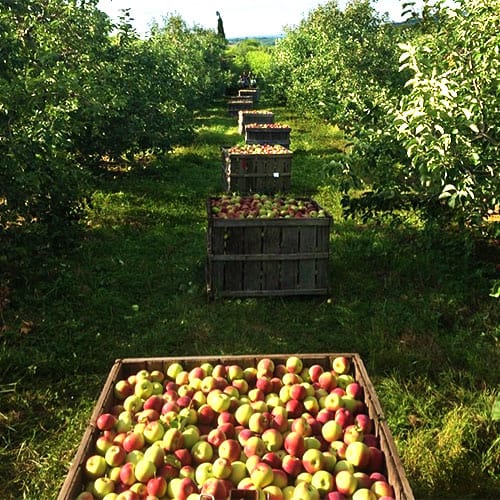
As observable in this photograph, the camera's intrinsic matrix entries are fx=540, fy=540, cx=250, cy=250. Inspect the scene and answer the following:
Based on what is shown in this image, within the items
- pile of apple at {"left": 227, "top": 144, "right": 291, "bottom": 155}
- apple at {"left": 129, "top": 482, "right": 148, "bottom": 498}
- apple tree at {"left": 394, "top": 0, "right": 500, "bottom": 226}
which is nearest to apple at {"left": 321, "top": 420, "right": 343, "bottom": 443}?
apple at {"left": 129, "top": 482, "right": 148, "bottom": 498}

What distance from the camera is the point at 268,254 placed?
625 centimetres

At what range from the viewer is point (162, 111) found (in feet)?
43.7

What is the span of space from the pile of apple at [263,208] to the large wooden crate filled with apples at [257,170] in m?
3.89

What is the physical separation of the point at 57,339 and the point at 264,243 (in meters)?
2.46

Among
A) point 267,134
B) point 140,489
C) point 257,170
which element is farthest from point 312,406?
point 267,134

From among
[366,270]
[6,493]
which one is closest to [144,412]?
[6,493]

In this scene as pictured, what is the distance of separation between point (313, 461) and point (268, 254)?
155 inches

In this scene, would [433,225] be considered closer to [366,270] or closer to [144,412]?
[366,270]

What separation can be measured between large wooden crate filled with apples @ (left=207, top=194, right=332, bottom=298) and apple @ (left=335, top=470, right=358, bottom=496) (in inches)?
158

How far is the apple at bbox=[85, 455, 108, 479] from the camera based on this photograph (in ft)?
7.89

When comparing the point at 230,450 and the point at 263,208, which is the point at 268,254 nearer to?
the point at 263,208

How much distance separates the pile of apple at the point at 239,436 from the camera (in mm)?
2299

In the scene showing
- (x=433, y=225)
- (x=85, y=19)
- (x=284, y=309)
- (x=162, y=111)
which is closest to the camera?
(x=284, y=309)

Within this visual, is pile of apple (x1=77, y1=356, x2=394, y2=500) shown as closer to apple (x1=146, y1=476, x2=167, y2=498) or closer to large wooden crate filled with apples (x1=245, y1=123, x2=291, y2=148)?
apple (x1=146, y1=476, x2=167, y2=498)
